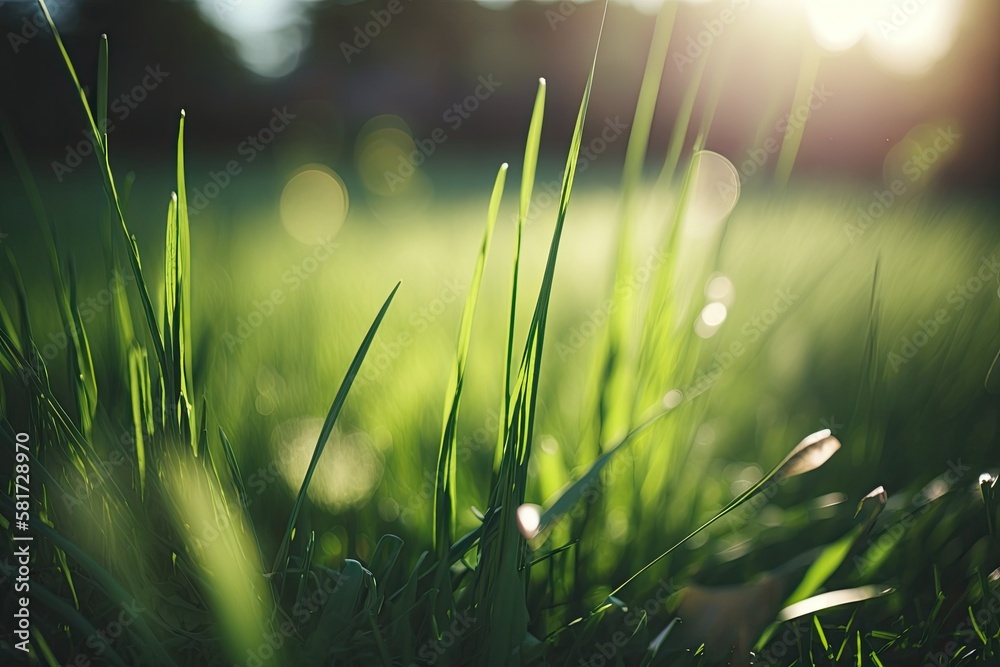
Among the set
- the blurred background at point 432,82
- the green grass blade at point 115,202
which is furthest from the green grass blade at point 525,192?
the blurred background at point 432,82

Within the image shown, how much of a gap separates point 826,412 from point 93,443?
2.39 ft

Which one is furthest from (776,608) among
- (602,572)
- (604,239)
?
(604,239)

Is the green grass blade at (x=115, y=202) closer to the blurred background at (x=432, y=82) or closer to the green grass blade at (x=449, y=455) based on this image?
the green grass blade at (x=449, y=455)

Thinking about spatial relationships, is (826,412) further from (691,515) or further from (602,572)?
(602,572)

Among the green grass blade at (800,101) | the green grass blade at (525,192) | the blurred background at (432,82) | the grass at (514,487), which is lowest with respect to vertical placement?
the grass at (514,487)

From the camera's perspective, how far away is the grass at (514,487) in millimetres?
347

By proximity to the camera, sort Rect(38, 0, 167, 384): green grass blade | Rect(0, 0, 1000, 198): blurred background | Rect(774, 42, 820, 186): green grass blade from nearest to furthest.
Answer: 1. Rect(38, 0, 167, 384): green grass blade
2. Rect(774, 42, 820, 186): green grass blade
3. Rect(0, 0, 1000, 198): blurred background

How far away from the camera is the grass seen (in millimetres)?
347

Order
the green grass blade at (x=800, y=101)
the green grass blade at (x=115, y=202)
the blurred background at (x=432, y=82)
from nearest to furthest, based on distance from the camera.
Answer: the green grass blade at (x=115, y=202), the green grass blade at (x=800, y=101), the blurred background at (x=432, y=82)

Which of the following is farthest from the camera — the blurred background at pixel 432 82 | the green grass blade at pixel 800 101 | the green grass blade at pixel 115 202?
the blurred background at pixel 432 82

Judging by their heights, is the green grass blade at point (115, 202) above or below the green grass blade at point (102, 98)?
below

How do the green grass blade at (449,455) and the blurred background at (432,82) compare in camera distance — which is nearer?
the green grass blade at (449,455)

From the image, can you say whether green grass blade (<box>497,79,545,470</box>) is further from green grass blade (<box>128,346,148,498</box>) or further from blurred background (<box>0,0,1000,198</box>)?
blurred background (<box>0,0,1000,198</box>)

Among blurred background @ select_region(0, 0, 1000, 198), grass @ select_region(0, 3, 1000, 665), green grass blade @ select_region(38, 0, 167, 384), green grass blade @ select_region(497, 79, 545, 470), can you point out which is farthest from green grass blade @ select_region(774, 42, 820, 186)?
blurred background @ select_region(0, 0, 1000, 198)
